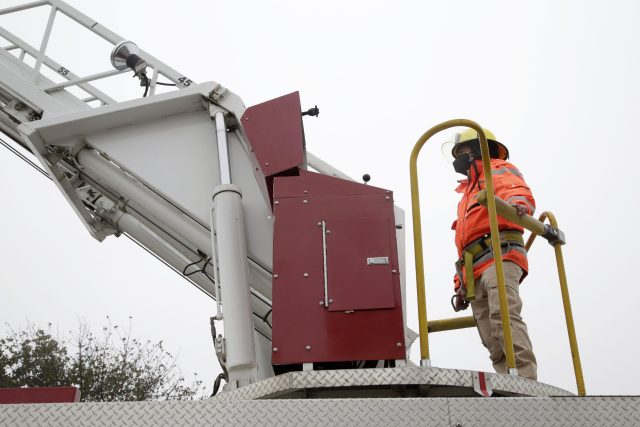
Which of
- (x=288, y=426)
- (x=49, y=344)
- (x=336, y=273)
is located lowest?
(x=288, y=426)

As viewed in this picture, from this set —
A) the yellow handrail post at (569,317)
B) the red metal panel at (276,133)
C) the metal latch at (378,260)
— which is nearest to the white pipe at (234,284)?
the red metal panel at (276,133)

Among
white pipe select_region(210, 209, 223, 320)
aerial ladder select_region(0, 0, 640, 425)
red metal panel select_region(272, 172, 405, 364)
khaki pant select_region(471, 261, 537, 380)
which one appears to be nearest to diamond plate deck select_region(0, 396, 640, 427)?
aerial ladder select_region(0, 0, 640, 425)

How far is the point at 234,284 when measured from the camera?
13.5 ft

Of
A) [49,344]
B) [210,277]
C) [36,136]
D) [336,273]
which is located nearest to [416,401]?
[336,273]

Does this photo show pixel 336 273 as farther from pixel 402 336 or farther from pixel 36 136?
pixel 36 136

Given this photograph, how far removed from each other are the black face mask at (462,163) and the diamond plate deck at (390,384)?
1912 mm

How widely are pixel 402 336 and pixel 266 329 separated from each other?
176cm

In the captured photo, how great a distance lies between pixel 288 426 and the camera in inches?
108

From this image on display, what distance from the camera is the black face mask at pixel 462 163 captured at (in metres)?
4.85

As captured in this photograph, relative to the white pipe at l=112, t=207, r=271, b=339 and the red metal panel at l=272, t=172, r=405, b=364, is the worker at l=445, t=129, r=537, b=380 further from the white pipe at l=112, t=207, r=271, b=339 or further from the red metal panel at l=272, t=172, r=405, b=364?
the white pipe at l=112, t=207, r=271, b=339

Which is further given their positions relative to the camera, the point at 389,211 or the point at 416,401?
the point at 389,211

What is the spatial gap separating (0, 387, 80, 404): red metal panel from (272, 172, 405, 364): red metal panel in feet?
3.05

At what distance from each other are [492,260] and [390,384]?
1466mm

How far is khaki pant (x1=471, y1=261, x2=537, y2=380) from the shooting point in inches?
156
